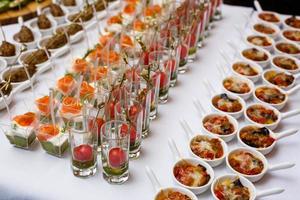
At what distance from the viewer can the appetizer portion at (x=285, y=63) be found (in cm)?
250

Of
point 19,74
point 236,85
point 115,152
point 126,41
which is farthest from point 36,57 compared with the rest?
point 236,85

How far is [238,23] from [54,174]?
181 centimetres

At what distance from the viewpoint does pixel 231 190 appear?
Result: 1674mm

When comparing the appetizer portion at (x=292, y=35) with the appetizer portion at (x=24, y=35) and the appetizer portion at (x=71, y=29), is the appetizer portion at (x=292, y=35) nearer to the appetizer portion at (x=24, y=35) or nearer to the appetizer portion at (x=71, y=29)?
the appetizer portion at (x=71, y=29)

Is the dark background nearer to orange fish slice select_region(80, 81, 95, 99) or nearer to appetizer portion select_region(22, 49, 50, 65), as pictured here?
appetizer portion select_region(22, 49, 50, 65)

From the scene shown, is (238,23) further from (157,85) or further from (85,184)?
(85,184)

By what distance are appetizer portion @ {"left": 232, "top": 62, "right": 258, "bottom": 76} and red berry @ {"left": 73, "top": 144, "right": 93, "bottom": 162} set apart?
108 centimetres

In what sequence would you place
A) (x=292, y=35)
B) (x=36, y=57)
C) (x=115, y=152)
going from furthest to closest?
(x=292, y=35) → (x=36, y=57) → (x=115, y=152)

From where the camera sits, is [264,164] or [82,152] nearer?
[82,152]

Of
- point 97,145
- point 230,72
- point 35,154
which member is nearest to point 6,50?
point 35,154

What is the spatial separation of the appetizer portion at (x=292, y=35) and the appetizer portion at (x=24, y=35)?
1.62 metres

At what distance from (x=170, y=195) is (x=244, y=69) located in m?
1.05

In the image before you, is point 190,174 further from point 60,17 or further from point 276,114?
point 60,17

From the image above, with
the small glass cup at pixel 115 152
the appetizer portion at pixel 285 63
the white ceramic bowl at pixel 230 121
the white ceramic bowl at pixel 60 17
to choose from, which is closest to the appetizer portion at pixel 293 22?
the appetizer portion at pixel 285 63
